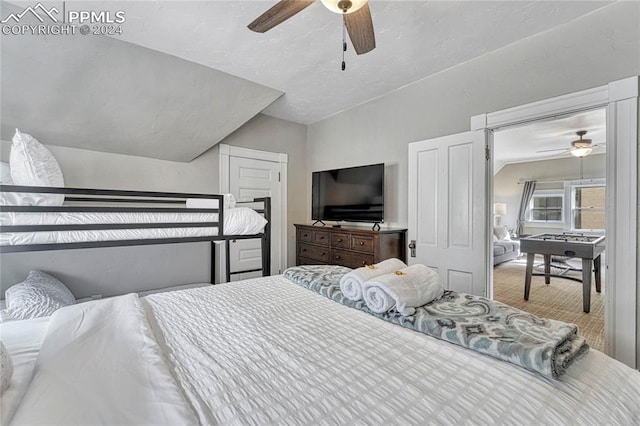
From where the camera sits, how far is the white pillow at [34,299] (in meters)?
1.73

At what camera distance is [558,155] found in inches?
251

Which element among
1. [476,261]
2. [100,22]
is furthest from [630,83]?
[100,22]

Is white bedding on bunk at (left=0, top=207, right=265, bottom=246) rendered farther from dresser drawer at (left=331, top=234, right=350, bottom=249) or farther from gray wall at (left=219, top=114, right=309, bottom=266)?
gray wall at (left=219, top=114, right=309, bottom=266)

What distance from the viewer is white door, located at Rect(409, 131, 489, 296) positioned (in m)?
2.38

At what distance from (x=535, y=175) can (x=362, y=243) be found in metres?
6.67

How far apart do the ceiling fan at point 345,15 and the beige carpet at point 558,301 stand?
117 inches

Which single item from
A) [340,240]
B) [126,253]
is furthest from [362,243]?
[126,253]

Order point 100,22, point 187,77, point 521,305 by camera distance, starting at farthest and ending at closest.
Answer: point 521,305, point 187,77, point 100,22

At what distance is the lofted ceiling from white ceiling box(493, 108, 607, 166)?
1559mm

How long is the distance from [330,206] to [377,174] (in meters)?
0.84

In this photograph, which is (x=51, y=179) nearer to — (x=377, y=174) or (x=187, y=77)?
(x=187, y=77)

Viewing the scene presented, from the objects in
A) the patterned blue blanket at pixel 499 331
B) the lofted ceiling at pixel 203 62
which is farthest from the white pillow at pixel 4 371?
the lofted ceiling at pixel 203 62

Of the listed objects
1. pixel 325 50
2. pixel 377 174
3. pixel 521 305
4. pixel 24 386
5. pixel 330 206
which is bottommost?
pixel 521 305

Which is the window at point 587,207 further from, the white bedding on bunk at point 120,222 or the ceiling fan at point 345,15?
the white bedding on bunk at point 120,222
